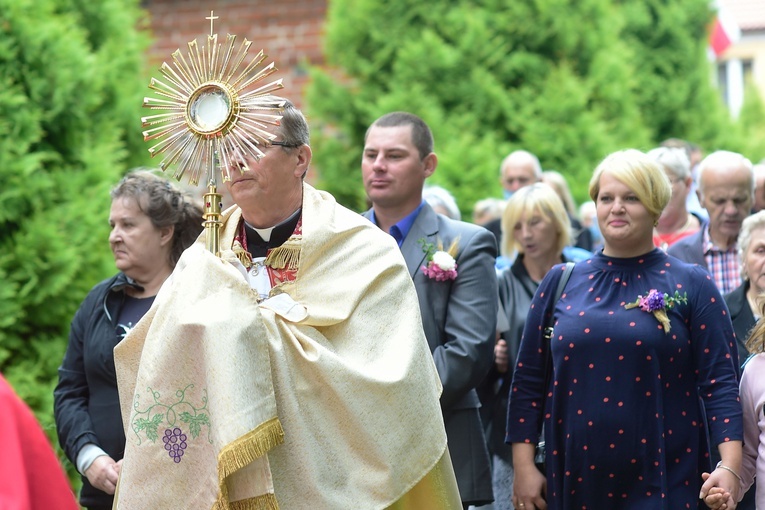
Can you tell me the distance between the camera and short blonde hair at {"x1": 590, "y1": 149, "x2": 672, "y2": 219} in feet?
16.4

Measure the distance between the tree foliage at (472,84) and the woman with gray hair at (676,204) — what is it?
3.06 metres

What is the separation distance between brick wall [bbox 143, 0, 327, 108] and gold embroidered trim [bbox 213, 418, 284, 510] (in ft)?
28.0

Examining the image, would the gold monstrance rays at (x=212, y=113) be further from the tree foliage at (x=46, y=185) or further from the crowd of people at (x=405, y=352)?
the tree foliage at (x=46, y=185)

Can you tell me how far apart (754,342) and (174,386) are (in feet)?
8.62

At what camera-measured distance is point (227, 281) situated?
3.77 metres

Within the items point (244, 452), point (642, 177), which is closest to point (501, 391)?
point (642, 177)

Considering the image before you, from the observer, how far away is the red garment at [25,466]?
278 centimetres

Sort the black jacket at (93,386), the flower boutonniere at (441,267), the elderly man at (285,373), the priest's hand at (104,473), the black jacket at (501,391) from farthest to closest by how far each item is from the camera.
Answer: the black jacket at (501,391)
the black jacket at (93,386)
the flower boutonniere at (441,267)
the priest's hand at (104,473)
the elderly man at (285,373)

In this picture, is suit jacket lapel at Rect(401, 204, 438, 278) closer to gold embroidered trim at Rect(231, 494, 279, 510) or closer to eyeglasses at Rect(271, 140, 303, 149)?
eyeglasses at Rect(271, 140, 303, 149)

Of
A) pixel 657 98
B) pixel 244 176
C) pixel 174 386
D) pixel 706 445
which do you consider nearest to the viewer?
pixel 174 386

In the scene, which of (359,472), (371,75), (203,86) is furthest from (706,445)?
(371,75)

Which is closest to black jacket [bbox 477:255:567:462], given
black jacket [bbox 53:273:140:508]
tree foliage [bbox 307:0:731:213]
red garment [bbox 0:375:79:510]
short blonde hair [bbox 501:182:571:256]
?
short blonde hair [bbox 501:182:571:256]

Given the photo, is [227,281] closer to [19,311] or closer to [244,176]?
[244,176]

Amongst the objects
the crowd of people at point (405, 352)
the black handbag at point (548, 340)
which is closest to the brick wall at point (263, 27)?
the crowd of people at point (405, 352)
